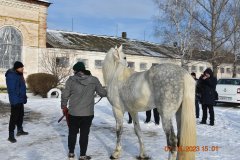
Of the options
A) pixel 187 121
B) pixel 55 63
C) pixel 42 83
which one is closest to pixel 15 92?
pixel 187 121

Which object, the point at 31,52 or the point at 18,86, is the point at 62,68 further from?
the point at 18,86

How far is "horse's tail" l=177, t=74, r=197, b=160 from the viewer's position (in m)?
5.33

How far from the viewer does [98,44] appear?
3331 centimetres

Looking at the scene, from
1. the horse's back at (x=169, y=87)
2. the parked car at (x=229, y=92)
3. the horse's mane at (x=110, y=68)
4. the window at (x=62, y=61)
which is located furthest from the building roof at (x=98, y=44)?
the horse's back at (x=169, y=87)

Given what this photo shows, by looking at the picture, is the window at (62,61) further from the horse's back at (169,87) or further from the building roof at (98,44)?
the horse's back at (169,87)

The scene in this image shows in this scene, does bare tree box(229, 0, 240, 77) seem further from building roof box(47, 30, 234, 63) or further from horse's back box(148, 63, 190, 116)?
horse's back box(148, 63, 190, 116)

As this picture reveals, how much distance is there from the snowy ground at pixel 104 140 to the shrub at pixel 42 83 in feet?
24.5

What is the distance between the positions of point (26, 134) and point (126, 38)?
1281 inches

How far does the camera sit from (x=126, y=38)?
132 ft

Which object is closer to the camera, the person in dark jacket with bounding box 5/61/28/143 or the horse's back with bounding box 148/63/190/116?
the horse's back with bounding box 148/63/190/116

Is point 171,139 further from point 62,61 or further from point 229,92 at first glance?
point 62,61

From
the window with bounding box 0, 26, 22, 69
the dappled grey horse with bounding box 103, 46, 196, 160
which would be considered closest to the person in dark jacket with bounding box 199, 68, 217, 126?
the dappled grey horse with bounding box 103, 46, 196, 160

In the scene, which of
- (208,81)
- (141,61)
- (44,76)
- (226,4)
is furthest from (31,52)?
(208,81)

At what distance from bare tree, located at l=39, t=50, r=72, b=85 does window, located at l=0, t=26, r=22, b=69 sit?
6.22 ft
